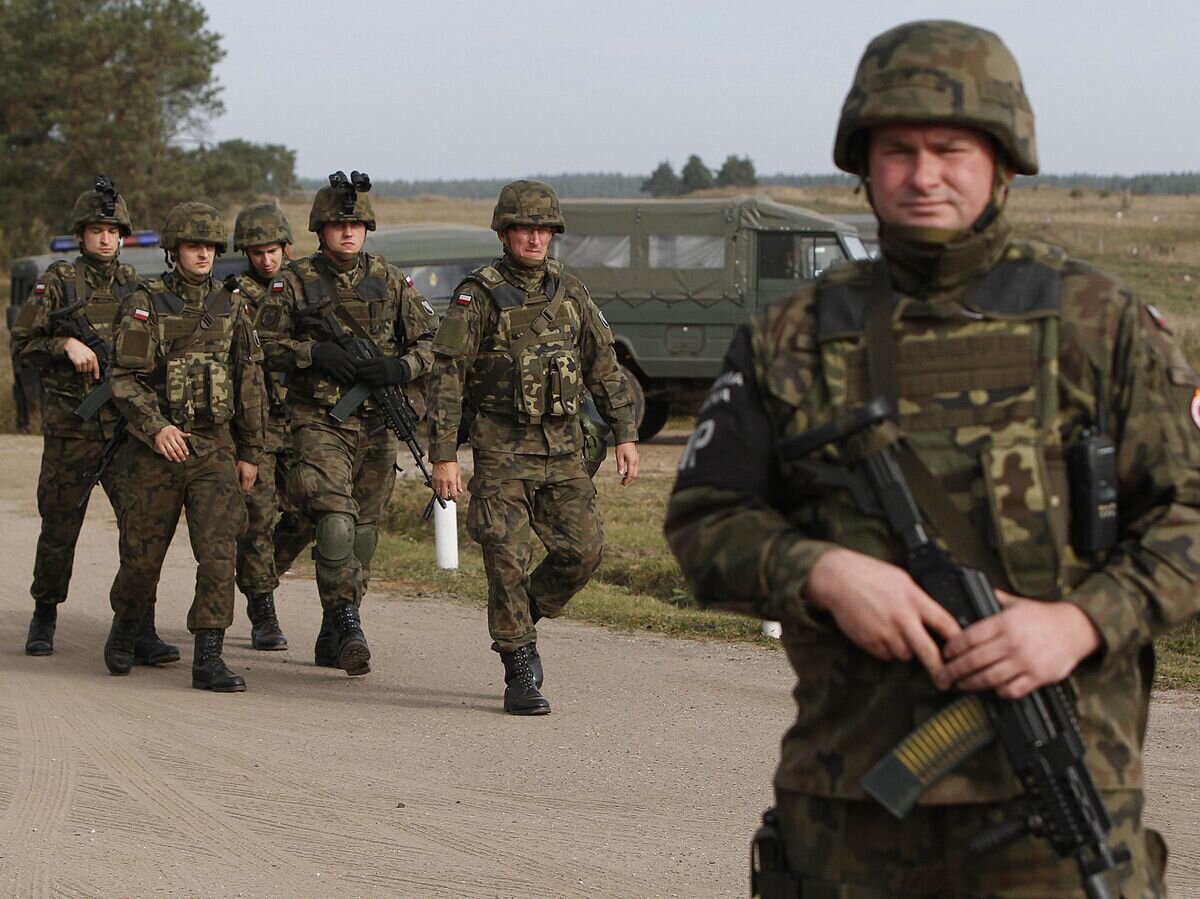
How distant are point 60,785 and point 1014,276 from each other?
15.4 feet

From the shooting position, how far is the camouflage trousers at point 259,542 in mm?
9367

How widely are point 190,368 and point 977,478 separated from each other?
5995 mm

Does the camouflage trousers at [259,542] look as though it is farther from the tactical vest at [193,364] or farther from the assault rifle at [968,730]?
the assault rifle at [968,730]

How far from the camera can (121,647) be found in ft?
28.4

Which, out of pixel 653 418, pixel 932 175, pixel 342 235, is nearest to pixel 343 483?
pixel 342 235

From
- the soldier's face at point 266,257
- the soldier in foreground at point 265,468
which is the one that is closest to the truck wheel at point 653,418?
the soldier in foreground at point 265,468

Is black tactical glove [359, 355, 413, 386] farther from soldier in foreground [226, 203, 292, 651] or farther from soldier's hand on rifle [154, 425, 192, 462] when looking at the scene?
soldier's hand on rifle [154, 425, 192, 462]

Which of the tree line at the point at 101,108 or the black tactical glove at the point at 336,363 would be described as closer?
the black tactical glove at the point at 336,363

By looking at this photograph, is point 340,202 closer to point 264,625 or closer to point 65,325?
point 65,325

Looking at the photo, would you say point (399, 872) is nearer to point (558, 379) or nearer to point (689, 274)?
point (558, 379)

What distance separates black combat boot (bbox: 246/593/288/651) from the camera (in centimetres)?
937

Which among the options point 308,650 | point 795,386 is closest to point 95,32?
point 308,650

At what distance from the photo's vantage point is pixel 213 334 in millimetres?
8320

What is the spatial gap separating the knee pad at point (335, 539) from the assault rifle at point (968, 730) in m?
A: 5.80
